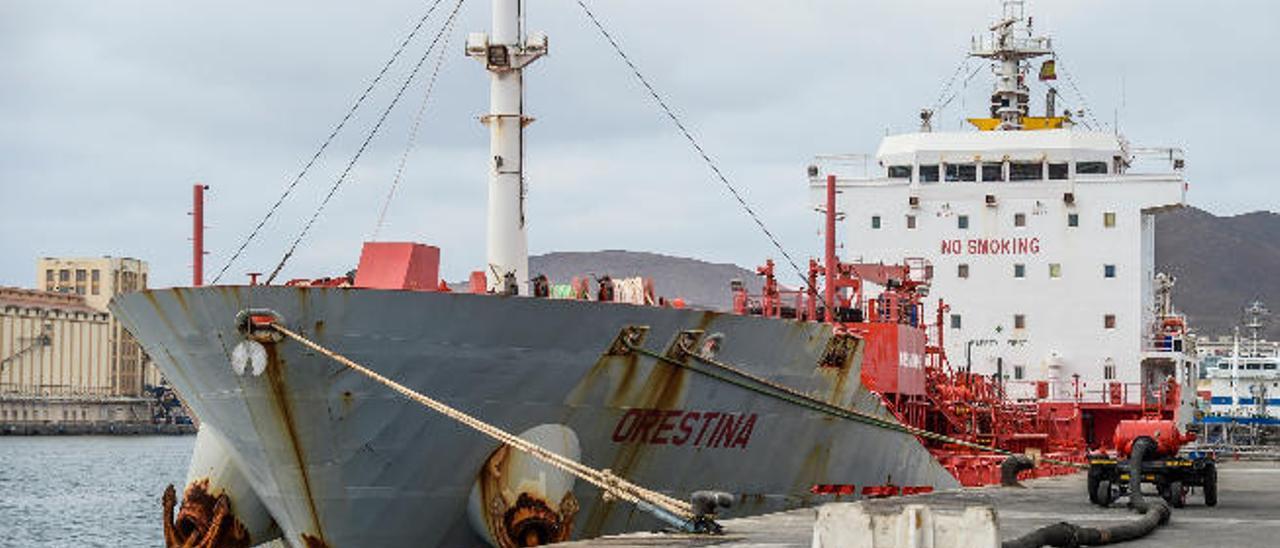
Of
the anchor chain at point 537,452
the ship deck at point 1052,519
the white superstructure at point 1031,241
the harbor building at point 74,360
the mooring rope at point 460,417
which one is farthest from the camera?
the harbor building at point 74,360

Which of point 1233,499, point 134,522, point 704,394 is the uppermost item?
point 704,394

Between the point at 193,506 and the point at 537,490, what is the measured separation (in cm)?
489

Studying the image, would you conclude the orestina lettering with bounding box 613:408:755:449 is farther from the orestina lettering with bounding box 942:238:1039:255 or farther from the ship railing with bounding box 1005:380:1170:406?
the ship railing with bounding box 1005:380:1170:406

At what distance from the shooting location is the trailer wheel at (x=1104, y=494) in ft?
70.3

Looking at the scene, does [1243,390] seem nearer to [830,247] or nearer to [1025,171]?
[1025,171]

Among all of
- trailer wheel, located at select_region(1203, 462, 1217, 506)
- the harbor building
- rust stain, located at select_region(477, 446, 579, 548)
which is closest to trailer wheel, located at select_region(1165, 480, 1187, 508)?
trailer wheel, located at select_region(1203, 462, 1217, 506)

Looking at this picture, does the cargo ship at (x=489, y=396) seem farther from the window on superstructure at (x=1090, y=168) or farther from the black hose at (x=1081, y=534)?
the window on superstructure at (x=1090, y=168)

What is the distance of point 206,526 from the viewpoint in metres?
21.2

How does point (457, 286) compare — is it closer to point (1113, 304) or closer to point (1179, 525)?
point (1179, 525)

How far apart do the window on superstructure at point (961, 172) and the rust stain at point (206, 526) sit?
22.1 metres

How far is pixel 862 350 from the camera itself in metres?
24.9

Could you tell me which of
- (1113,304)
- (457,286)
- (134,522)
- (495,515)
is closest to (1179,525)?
(495,515)

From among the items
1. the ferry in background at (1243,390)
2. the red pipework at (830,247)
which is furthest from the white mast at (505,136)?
the ferry in background at (1243,390)

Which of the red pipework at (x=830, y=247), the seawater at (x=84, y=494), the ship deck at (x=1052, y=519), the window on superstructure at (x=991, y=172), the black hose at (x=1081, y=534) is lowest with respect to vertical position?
the seawater at (x=84, y=494)
